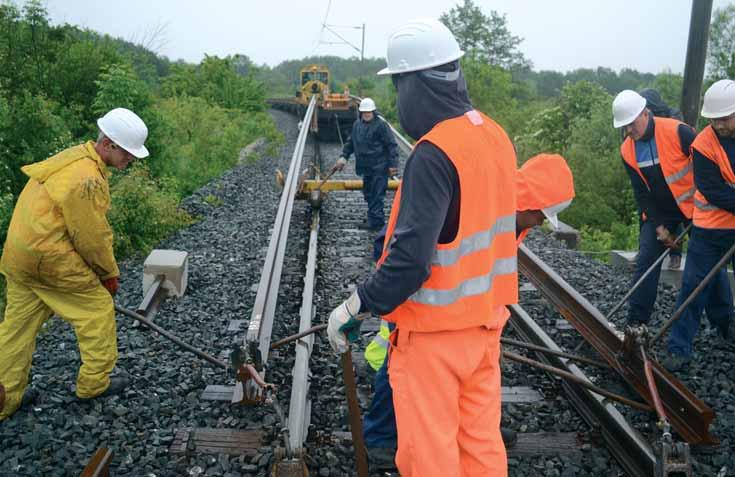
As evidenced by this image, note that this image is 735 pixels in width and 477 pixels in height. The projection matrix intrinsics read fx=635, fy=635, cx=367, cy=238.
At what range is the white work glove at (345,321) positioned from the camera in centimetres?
250

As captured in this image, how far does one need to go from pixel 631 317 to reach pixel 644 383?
4.92 ft

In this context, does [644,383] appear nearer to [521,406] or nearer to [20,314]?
[521,406]

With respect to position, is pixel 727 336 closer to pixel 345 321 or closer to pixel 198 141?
pixel 345 321

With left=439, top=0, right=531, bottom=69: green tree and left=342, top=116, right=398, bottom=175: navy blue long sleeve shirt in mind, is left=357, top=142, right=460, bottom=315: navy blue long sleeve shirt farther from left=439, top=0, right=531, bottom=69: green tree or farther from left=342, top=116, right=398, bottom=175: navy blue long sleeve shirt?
left=439, top=0, right=531, bottom=69: green tree

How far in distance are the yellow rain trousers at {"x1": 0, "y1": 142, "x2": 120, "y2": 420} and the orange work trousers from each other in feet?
7.28

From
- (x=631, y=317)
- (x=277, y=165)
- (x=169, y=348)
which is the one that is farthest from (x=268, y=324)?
(x=277, y=165)

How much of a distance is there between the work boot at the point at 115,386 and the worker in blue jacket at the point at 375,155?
459 cm

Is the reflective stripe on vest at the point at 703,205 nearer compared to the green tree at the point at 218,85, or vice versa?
the reflective stripe on vest at the point at 703,205

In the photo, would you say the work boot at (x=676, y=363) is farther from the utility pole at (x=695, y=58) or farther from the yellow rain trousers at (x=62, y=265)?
the yellow rain trousers at (x=62, y=265)

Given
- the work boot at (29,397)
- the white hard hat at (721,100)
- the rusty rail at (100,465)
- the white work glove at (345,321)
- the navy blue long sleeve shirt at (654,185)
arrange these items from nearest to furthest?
1. the white work glove at (345,321)
2. the rusty rail at (100,465)
3. the work boot at (29,397)
4. the white hard hat at (721,100)
5. the navy blue long sleeve shirt at (654,185)

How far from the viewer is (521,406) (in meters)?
3.97

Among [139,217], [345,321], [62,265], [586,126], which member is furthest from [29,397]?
[586,126]

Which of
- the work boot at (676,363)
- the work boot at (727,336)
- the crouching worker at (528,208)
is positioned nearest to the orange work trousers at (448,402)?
the crouching worker at (528,208)

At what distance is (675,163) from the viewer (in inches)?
191
